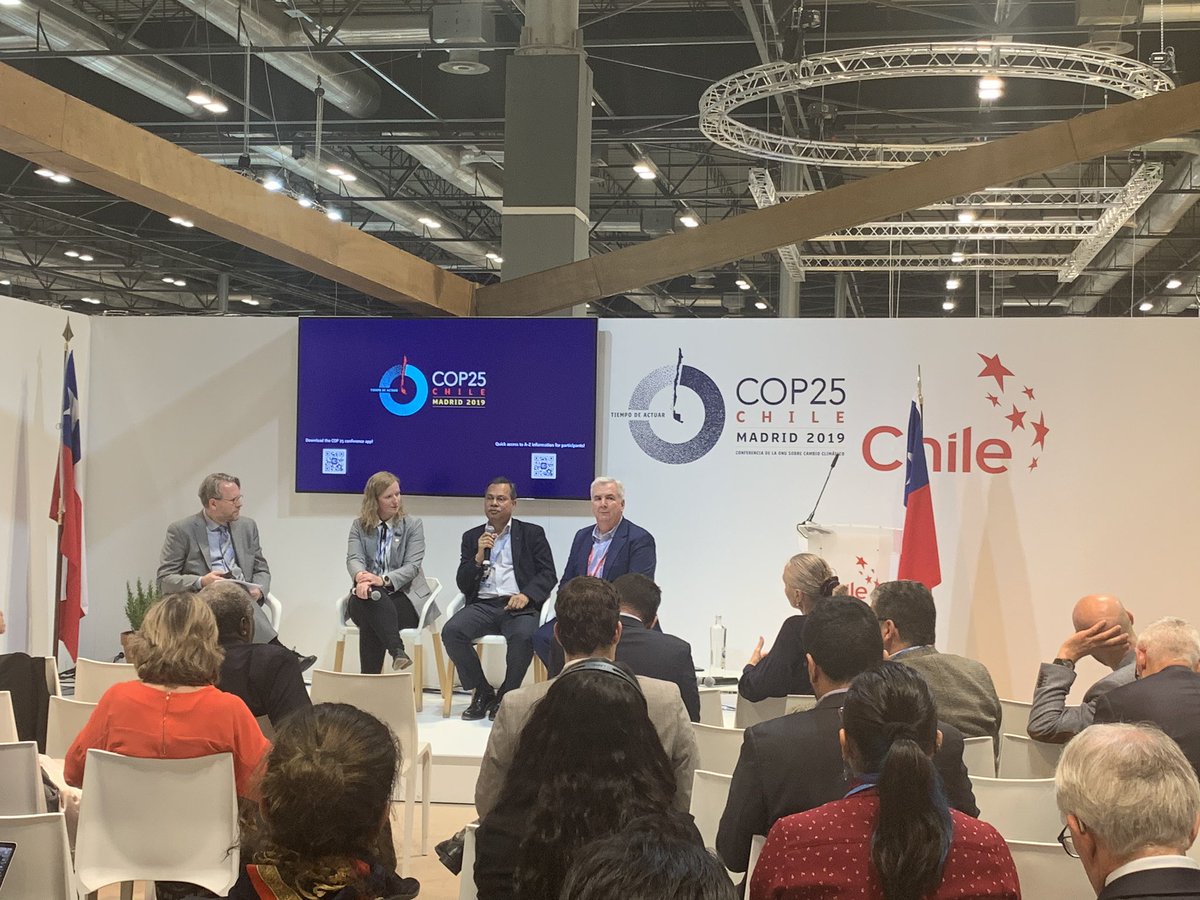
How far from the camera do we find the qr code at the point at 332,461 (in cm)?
815

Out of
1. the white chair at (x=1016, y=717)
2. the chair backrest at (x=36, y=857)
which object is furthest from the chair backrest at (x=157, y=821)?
the white chair at (x=1016, y=717)

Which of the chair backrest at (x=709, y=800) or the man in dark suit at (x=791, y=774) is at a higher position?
the man in dark suit at (x=791, y=774)

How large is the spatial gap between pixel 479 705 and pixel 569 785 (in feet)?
15.6

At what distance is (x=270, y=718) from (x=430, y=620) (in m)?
3.58

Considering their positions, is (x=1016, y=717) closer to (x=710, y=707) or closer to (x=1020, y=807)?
(x=710, y=707)

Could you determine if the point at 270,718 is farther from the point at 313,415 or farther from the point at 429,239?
the point at 429,239

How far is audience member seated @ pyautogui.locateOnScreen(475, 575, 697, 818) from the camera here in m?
2.91

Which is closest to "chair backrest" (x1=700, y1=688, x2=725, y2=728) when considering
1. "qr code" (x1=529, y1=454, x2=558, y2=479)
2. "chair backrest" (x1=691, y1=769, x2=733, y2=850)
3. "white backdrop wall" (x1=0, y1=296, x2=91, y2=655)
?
"chair backrest" (x1=691, y1=769, x2=733, y2=850)

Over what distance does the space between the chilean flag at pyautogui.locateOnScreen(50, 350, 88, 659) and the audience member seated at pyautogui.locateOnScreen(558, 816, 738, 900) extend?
726 centimetres

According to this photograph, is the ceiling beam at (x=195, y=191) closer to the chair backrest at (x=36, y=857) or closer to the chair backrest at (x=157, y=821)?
the chair backrest at (x=157, y=821)

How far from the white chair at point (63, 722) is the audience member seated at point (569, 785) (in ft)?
7.47

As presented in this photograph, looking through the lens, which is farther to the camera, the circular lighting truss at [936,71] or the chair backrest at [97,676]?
the circular lighting truss at [936,71]

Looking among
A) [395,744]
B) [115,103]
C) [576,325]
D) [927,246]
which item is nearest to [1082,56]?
[576,325]

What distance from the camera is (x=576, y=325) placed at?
797 cm
